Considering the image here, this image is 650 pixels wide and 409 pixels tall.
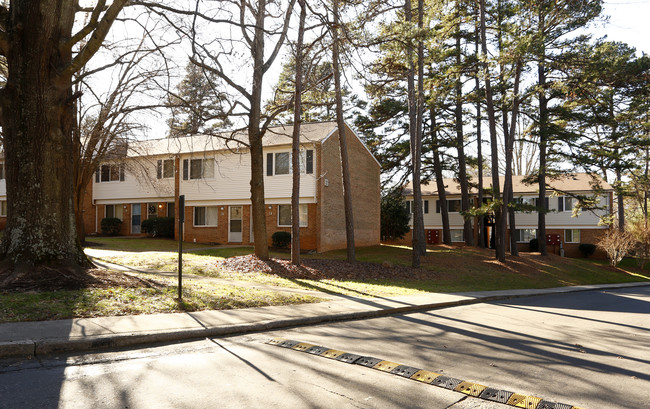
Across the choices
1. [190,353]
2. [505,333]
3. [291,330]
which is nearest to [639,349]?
[505,333]

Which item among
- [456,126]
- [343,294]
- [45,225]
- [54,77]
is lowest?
[343,294]

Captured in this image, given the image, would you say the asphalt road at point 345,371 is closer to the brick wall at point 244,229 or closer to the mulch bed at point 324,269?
the mulch bed at point 324,269

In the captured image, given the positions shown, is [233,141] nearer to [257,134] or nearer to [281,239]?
[281,239]

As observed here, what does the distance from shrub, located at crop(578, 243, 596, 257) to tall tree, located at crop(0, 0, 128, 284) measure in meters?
41.2

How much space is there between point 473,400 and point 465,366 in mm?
1441

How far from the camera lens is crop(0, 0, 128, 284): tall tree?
10.7 metres

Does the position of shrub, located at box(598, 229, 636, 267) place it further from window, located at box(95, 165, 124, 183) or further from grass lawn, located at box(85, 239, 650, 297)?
window, located at box(95, 165, 124, 183)

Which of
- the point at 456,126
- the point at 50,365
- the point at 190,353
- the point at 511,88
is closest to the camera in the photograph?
the point at 50,365

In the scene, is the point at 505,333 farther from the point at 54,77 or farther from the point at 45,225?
the point at 54,77

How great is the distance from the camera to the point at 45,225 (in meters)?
10.8

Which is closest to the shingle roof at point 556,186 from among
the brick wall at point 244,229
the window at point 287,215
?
the window at point 287,215

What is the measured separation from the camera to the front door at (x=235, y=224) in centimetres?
3075

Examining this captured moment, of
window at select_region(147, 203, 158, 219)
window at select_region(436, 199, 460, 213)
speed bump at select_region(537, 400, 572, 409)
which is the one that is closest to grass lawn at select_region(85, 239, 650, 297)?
window at select_region(147, 203, 158, 219)

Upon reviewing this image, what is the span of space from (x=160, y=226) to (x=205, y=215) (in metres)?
3.01
